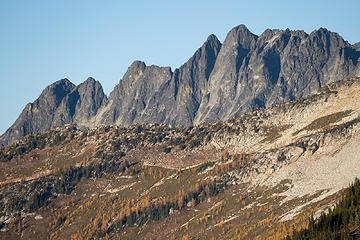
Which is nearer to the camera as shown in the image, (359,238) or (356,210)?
(359,238)

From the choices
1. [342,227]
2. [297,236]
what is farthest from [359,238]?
[297,236]

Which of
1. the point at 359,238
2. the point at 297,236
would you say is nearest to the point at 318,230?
the point at 297,236

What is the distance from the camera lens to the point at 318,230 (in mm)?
194625

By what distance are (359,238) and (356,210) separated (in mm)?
26275

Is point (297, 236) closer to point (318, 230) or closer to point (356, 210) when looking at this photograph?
point (318, 230)

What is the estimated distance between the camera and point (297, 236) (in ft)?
649

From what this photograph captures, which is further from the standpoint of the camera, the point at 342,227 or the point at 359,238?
the point at 342,227

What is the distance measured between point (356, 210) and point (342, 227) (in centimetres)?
1121

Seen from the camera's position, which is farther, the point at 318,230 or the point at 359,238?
the point at 318,230

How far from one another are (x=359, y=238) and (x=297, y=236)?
3135 cm

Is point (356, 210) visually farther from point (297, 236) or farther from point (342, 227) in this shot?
point (297, 236)

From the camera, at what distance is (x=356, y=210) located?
7682 inches

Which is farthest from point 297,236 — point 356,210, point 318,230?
point 356,210

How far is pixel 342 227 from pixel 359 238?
17.9m
